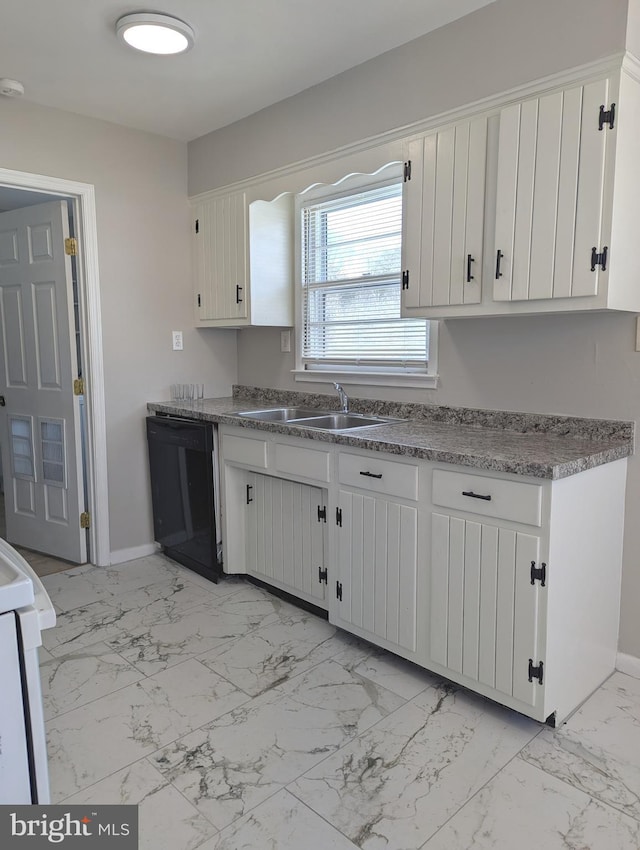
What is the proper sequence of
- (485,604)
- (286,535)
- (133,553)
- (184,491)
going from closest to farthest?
(485,604)
(286,535)
(184,491)
(133,553)

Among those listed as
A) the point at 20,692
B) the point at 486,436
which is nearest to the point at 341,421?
the point at 486,436

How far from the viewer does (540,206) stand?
2.04 m

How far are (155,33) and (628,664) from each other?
307 cm

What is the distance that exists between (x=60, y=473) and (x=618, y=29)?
3.34m

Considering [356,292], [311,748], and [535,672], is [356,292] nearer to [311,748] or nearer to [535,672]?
[535,672]

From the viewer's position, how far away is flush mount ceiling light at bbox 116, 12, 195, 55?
2.28 meters

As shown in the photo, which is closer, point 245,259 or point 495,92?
point 495,92

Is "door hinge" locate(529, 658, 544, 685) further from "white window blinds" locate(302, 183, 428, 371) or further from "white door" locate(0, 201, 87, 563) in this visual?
"white door" locate(0, 201, 87, 563)

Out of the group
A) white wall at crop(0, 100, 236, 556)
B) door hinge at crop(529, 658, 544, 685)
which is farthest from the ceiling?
door hinge at crop(529, 658, 544, 685)

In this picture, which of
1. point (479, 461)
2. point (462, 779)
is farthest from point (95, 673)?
point (479, 461)

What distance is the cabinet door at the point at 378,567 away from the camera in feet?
7.36

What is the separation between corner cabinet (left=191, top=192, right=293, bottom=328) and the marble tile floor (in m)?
1.73

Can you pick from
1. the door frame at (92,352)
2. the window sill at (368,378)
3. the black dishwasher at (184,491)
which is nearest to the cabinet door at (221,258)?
the window sill at (368,378)

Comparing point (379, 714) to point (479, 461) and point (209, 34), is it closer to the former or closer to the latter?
point (479, 461)
